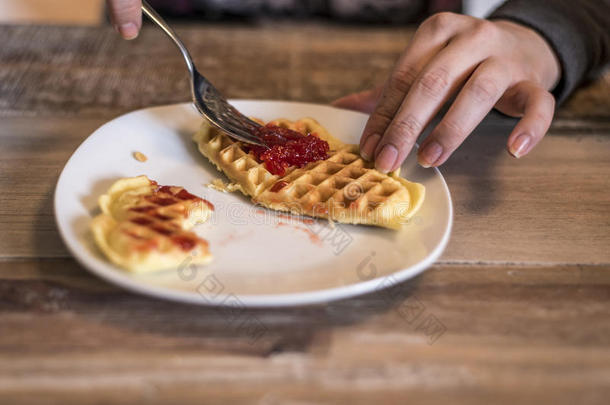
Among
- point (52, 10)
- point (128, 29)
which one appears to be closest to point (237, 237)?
point (128, 29)

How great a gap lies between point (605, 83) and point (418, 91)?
133 centimetres

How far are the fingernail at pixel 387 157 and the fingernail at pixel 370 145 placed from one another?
2.7 inches

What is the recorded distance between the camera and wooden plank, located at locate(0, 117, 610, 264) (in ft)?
4.42

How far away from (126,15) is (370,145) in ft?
2.56

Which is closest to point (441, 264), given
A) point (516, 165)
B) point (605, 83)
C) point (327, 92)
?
point (516, 165)

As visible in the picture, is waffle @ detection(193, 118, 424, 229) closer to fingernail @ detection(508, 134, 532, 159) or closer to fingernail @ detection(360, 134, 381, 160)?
fingernail @ detection(360, 134, 381, 160)

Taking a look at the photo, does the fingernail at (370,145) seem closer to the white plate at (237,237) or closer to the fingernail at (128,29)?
the white plate at (237,237)

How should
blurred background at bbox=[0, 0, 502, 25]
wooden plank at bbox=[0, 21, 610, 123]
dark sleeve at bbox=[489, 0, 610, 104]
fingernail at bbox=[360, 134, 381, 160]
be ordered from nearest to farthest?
fingernail at bbox=[360, 134, 381, 160] → dark sleeve at bbox=[489, 0, 610, 104] → wooden plank at bbox=[0, 21, 610, 123] → blurred background at bbox=[0, 0, 502, 25]

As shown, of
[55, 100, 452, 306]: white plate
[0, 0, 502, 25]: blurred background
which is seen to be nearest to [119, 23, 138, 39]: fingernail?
[55, 100, 452, 306]: white plate

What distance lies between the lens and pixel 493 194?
5.20 ft

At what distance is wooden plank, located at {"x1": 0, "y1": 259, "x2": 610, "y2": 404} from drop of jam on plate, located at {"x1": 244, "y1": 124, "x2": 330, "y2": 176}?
529mm

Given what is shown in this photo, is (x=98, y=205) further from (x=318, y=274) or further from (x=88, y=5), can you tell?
(x=88, y=5)

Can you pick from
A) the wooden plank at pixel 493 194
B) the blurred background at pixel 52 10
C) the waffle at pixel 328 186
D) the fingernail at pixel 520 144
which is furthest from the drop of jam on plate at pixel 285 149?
the blurred background at pixel 52 10

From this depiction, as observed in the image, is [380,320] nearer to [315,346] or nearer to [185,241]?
[315,346]
